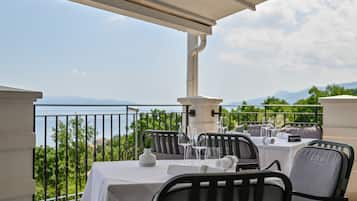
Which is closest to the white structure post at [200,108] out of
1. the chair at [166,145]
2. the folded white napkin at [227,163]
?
the chair at [166,145]

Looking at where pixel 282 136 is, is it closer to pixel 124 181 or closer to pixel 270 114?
pixel 124 181

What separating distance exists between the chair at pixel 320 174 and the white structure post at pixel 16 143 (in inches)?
64.5

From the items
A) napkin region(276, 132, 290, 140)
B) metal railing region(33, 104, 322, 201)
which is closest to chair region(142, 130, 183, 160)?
metal railing region(33, 104, 322, 201)

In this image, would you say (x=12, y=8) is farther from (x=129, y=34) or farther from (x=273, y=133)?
(x=273, y=133)

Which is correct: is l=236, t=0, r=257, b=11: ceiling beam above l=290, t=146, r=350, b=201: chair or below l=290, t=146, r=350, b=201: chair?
above

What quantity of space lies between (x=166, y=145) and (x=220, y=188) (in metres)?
1.93

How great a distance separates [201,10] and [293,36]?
19.9ft

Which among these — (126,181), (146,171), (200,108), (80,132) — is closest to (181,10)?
(200,108)

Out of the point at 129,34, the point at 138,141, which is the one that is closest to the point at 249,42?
the point at 129,34

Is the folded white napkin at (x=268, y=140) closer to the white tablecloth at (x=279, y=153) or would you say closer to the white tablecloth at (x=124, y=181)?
the white tablecloth at (x=279, y=153)

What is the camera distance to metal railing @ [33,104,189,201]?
3617mm

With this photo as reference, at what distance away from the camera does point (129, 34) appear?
1037 cm

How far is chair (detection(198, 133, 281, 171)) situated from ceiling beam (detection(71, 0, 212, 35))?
5.93 feet

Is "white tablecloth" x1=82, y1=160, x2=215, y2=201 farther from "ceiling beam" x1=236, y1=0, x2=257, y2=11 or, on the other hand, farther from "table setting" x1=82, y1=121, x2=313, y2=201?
"ceiling beam" x1=236, y1=0, x2=257, y2=11
